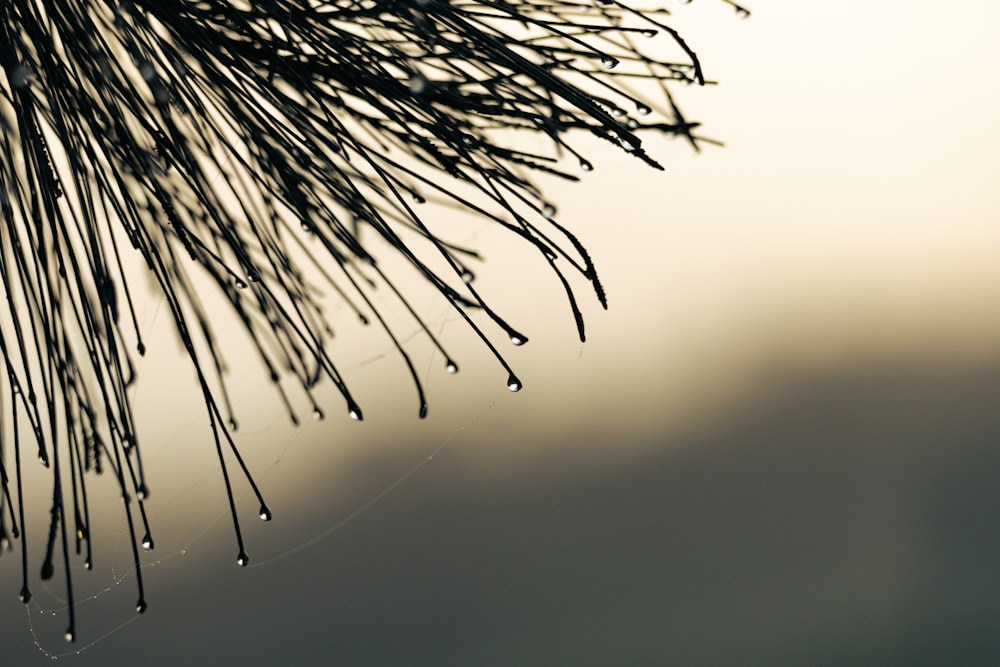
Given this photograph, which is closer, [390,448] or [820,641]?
[390,448]

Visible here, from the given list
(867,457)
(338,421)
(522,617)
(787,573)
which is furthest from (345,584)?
(867,457)

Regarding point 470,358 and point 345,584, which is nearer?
point 470,358

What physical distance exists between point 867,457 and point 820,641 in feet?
1.67

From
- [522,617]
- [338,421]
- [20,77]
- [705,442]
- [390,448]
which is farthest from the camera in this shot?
[522,617]

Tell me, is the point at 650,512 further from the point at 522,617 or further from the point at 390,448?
the point at 390,448

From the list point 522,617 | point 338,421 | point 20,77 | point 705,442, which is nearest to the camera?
point 20,77

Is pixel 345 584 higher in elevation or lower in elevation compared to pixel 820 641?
higher

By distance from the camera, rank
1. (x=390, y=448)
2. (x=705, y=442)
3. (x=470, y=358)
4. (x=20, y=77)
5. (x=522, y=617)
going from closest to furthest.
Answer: (x=20, y=77)
(x=470, y=358)
(x=390, y=448)
(x=705, y=442)
(x=522, y=617)

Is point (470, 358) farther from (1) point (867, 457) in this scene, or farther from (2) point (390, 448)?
(1) point (867, 457)

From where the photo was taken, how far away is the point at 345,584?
2.34 meters

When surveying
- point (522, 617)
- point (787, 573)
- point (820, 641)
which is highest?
point (522, 617)

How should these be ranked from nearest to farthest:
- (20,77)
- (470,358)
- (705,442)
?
1. (20,77)
2. (470,358)
3. (705,442)

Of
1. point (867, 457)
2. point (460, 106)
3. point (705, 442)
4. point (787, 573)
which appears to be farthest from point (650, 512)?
point (460, 106)

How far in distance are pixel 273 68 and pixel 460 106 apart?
9 centimetres
